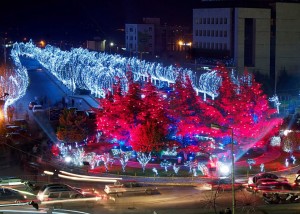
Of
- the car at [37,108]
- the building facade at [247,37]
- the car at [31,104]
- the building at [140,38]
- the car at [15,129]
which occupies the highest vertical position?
the building at [140,38]

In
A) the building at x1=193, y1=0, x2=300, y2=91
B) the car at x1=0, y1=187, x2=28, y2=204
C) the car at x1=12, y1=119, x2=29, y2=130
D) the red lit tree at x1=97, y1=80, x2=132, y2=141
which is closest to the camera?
the car at x1=0, y1=187, x2=28, y2=204

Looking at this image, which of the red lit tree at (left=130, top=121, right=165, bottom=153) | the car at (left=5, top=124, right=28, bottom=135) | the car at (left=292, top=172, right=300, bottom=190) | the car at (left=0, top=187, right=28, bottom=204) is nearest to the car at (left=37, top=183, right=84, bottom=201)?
the car at (left=0, top=187, right=28, bottom=204)

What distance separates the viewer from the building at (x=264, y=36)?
36.5 m

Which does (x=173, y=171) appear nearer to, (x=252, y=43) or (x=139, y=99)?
(x=139, y=99)

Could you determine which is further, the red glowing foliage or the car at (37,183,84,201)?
the red glowing foliage

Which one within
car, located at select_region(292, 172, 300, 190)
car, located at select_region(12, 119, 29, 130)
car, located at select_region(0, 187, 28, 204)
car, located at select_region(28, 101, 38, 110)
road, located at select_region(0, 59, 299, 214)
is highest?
car, located at select_region(28, 101, 38, 110)

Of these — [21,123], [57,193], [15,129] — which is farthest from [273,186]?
[21,123]

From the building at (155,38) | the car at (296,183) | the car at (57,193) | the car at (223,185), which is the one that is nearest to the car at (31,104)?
the car at (223,185)

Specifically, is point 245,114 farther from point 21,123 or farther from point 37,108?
point 37,108

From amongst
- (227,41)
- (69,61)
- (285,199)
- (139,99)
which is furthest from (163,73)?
(285,199)

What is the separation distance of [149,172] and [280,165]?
459 centimetres

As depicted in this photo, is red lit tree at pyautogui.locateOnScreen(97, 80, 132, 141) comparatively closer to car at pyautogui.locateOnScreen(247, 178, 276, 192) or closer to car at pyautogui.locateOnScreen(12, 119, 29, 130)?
car at pyautogui.locateOnScreen(12, 119, 29, 130)

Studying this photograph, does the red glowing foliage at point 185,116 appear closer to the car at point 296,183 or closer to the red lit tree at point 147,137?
the red lit tree at point 147,137

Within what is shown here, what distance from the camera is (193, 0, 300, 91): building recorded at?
3650cm
